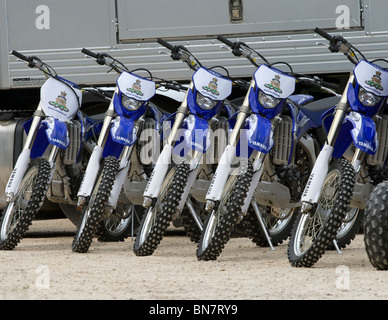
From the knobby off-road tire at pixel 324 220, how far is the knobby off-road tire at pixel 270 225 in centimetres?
128

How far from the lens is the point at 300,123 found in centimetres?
799

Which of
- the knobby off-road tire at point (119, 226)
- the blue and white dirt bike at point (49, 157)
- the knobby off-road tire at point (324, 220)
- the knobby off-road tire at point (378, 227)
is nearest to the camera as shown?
the knobby off-road tire at point (378, 227)

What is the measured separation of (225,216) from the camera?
723 centimetres

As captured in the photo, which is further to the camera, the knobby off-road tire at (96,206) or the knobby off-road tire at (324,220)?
the knobby off-road tire at (96,206)

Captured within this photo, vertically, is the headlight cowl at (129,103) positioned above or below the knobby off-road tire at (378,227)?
above

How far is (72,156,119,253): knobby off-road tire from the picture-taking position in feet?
25.9

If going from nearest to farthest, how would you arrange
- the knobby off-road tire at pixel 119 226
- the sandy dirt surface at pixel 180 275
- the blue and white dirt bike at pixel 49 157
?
the sandy dirt surface at pixel 180 275 → the blue and white dirt bike at pixel 49 157 → the knobby off-road tire at pixel 119 226

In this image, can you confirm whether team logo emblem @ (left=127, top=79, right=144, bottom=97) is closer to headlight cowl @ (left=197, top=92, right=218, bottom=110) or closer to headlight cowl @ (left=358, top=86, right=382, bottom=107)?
headlight cowl @ (left=197, top=92, right=218, bottom=110)

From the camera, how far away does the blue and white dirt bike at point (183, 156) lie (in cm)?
762

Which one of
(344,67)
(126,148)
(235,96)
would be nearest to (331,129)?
(126,148)

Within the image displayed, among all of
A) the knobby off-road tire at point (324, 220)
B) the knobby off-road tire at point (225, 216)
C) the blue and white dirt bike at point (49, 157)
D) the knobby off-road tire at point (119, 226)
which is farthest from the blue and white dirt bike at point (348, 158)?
the knobby off-road tire at point (119, 226)

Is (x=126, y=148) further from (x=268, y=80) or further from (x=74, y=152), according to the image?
(x=268, y=80)

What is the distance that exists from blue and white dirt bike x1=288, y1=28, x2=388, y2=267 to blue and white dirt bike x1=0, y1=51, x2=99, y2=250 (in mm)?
2232

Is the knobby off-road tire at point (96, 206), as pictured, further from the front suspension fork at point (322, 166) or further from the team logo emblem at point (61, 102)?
the front suspension fork at point (322, 166)
